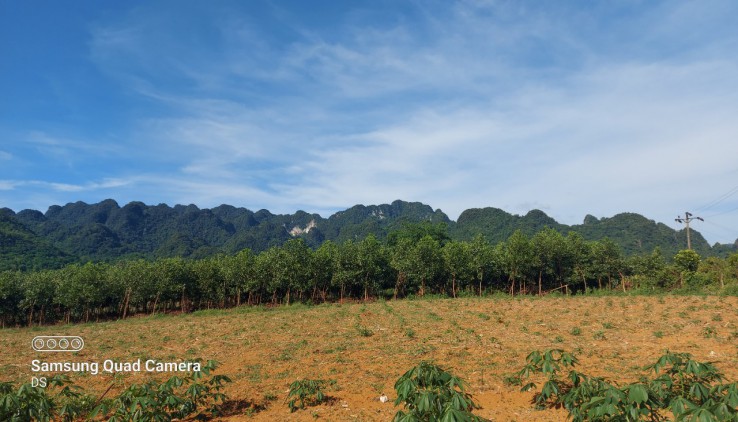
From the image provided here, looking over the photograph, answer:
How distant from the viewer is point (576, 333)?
16.5 metres

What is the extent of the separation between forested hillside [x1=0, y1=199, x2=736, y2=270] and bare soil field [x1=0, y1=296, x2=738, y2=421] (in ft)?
114

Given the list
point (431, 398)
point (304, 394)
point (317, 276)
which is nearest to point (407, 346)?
point (304, 394)

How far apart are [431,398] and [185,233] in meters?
161

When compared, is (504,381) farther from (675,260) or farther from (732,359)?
Result: (675,260)

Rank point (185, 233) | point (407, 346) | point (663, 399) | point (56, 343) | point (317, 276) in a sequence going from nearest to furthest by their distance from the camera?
point (663, 399) → point (407, 346) → point (56, 343) → point (317, 276) → point (185, 233)

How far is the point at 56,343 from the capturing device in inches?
858

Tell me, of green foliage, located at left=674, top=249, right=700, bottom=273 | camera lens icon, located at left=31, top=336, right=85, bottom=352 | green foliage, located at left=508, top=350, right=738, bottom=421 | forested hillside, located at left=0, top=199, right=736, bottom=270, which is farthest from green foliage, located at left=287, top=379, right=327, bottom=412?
forested hillside, located at left=0, top=199, right=736, bottom=270

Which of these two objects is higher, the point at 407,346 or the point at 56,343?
the point at 407,346

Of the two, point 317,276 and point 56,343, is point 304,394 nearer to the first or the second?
point 56,343

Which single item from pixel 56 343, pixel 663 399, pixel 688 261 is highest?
pixel 688 261

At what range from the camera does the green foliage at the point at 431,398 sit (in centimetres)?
452

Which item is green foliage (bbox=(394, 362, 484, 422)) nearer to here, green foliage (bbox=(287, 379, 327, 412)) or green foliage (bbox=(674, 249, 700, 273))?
green foliage (bbox=(287, 379, 327, 412))

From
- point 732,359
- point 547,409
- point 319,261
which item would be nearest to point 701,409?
point 547,409

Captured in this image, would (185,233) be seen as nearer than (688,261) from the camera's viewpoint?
No
